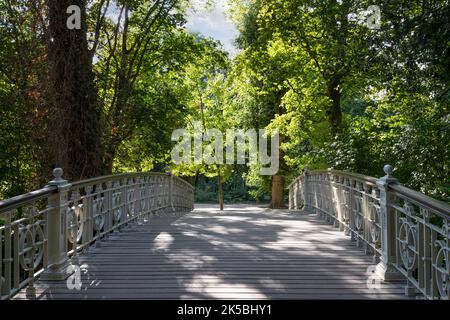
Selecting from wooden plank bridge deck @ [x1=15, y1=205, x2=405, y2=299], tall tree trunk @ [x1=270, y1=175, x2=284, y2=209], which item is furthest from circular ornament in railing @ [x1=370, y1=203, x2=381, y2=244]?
tall tree trunk @ [x1=270, y1=175, x2=284, y2=209]

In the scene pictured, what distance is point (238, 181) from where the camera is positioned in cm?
5134

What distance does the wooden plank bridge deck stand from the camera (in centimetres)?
470

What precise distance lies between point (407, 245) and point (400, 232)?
27 cm

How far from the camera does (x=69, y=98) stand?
862 centimetres

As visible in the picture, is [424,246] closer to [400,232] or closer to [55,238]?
[400,232]

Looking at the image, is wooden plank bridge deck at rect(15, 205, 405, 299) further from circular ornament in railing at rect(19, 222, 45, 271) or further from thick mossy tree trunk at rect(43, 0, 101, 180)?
thick mossy tree trunk at rect(43, 0, 101, 180)

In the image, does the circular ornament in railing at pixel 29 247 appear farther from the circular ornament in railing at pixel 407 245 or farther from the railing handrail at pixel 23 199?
the circular ornament in railing at pixel 407 245

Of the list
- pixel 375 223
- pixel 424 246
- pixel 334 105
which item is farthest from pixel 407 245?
pixel 334 105

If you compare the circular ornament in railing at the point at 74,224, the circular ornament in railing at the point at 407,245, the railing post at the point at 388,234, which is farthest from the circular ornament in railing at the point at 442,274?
the circular ornament in railing at the point at 74,224

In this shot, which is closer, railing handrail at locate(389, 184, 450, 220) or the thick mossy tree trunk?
railing handrail at locate(389, 184, 450, 220)

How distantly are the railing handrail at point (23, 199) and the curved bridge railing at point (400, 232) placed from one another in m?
3.35

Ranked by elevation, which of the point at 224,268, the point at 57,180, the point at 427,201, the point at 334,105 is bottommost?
the point at 224,268
